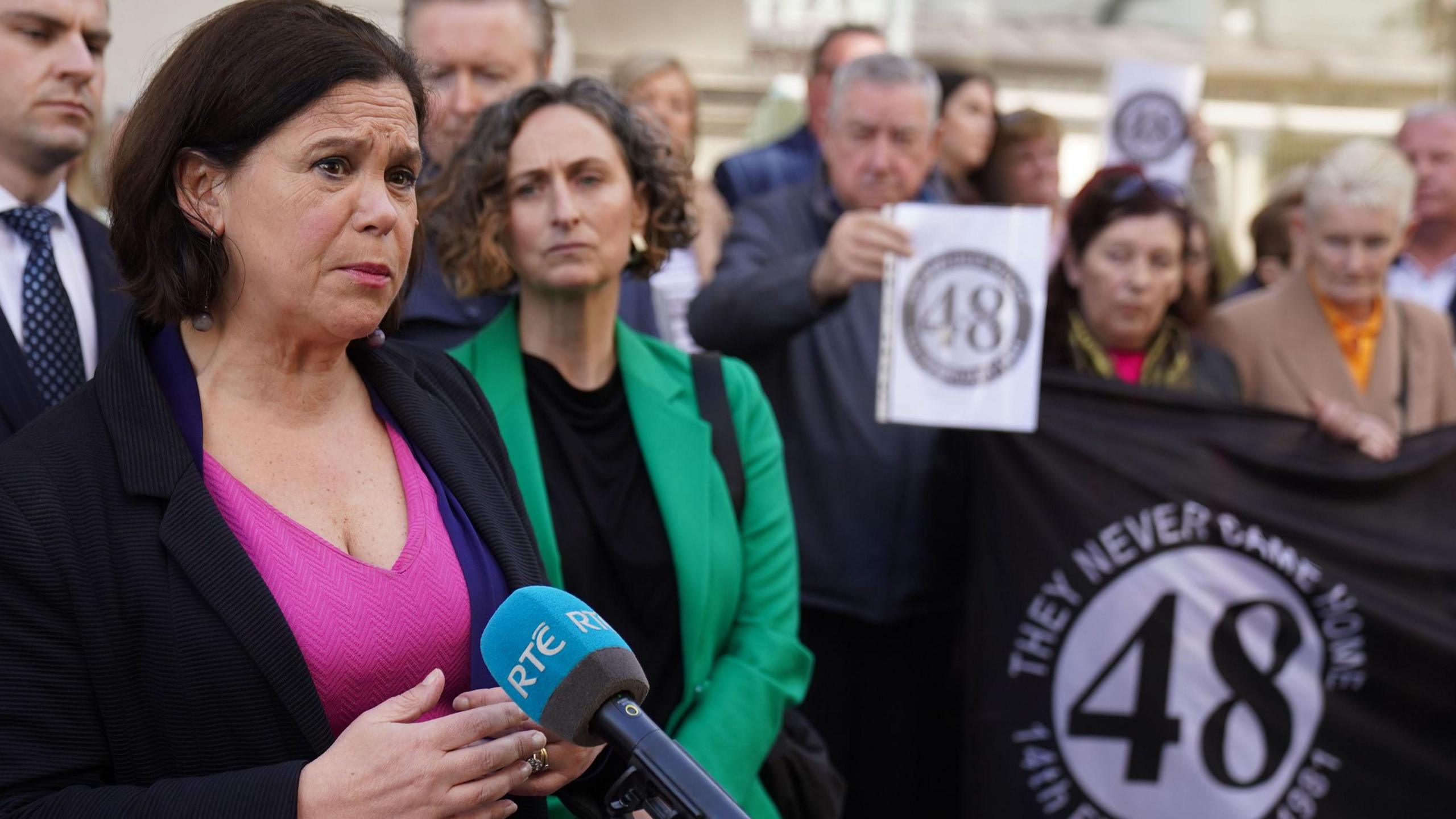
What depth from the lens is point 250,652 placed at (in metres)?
1.82

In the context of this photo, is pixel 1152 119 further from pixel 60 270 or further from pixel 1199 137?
pixel 60 270

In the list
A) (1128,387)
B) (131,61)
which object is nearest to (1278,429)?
(1128,387)

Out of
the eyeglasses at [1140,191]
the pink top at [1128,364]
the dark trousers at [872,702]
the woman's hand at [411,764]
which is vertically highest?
the eyeglasses at [1140,191]

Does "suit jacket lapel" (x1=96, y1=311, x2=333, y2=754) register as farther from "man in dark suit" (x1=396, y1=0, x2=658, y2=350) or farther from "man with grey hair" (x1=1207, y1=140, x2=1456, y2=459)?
"man with grey hair" (x1=1207, y1=140, x2=1456, y2=459)

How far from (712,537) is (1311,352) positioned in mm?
2771

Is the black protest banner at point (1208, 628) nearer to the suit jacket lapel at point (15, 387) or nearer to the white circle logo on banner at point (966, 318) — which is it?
the white circle logo on banner at point (966, 318)

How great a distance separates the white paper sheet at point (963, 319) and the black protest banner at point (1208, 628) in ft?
1.24

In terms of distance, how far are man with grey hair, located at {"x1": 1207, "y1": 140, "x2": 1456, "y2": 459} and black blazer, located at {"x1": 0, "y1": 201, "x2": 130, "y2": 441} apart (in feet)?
11.3

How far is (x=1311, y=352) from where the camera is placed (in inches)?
193

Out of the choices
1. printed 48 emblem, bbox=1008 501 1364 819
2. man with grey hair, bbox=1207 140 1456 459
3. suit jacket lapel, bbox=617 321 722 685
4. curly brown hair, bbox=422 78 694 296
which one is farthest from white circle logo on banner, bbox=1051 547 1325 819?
curly brown hair, bbox=422 78 694 296

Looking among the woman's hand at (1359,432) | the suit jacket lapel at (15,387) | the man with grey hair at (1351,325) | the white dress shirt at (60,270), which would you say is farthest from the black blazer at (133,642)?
the man with grey hair at (1351,325)

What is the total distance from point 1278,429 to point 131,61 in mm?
A: 3798

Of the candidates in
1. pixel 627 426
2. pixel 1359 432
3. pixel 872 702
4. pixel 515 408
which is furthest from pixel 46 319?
pixel 1359 432

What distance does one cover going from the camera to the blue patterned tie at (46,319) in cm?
282
